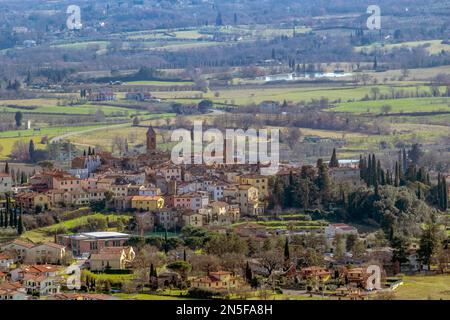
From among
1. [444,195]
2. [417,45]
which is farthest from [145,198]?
[417,45]

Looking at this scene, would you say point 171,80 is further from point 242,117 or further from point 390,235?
point 390,235

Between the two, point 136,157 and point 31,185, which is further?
point 136,157

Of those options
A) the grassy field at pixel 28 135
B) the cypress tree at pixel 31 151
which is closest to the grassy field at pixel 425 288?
the cypress tree at pixel 31 151

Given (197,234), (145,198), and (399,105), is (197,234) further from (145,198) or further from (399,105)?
(399,105)

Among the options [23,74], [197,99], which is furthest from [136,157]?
[23,74]

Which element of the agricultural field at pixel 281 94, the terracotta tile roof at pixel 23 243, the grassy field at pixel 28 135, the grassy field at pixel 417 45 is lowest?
the terracotta tile roof at pixel 23 243

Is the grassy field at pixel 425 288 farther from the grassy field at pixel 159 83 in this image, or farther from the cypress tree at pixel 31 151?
the grassy field at pixel 159 83
